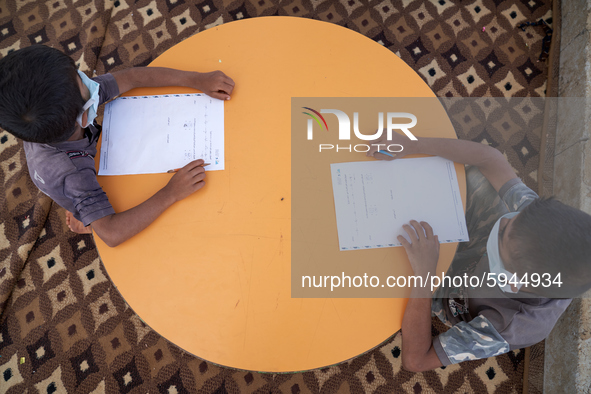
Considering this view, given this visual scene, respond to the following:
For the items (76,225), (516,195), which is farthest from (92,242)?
(516,195)

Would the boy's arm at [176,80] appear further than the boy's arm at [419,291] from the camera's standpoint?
Yes

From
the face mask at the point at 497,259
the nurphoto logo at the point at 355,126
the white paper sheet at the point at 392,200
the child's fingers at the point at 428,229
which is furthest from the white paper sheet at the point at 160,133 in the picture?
the face mask at the point at 497,259

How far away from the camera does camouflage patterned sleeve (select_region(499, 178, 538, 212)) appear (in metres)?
0.97

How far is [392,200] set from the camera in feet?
3.13

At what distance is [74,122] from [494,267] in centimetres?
116

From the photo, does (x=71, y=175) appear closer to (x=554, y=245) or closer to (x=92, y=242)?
(x=92, y=242)

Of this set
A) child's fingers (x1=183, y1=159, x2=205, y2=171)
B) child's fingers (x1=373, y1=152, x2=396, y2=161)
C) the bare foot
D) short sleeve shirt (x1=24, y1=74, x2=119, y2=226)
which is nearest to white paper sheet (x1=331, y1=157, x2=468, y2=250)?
child's fingers (x1=373, y1=152, x2=396, y2=161)

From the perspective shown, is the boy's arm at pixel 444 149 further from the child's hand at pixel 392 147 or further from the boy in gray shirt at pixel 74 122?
the boy in gray shirt at pixel 74 122

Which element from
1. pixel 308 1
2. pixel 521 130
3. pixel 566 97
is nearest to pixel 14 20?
pixel 308 1

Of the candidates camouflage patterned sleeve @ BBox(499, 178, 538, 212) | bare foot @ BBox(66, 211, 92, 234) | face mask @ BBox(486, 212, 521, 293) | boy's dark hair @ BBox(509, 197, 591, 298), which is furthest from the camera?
bare foot @ BBox(66, 211, 92, 234)

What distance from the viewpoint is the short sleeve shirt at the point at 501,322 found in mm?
879

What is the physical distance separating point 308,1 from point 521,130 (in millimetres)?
1285

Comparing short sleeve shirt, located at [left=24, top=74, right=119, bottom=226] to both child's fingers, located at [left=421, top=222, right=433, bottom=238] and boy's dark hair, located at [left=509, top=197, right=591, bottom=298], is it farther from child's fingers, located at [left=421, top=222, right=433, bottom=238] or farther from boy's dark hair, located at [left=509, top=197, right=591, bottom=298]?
boy's dark hair, located at [left=509, top=197, right=591, bottom=298]

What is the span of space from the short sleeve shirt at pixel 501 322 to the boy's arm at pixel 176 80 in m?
0.90
